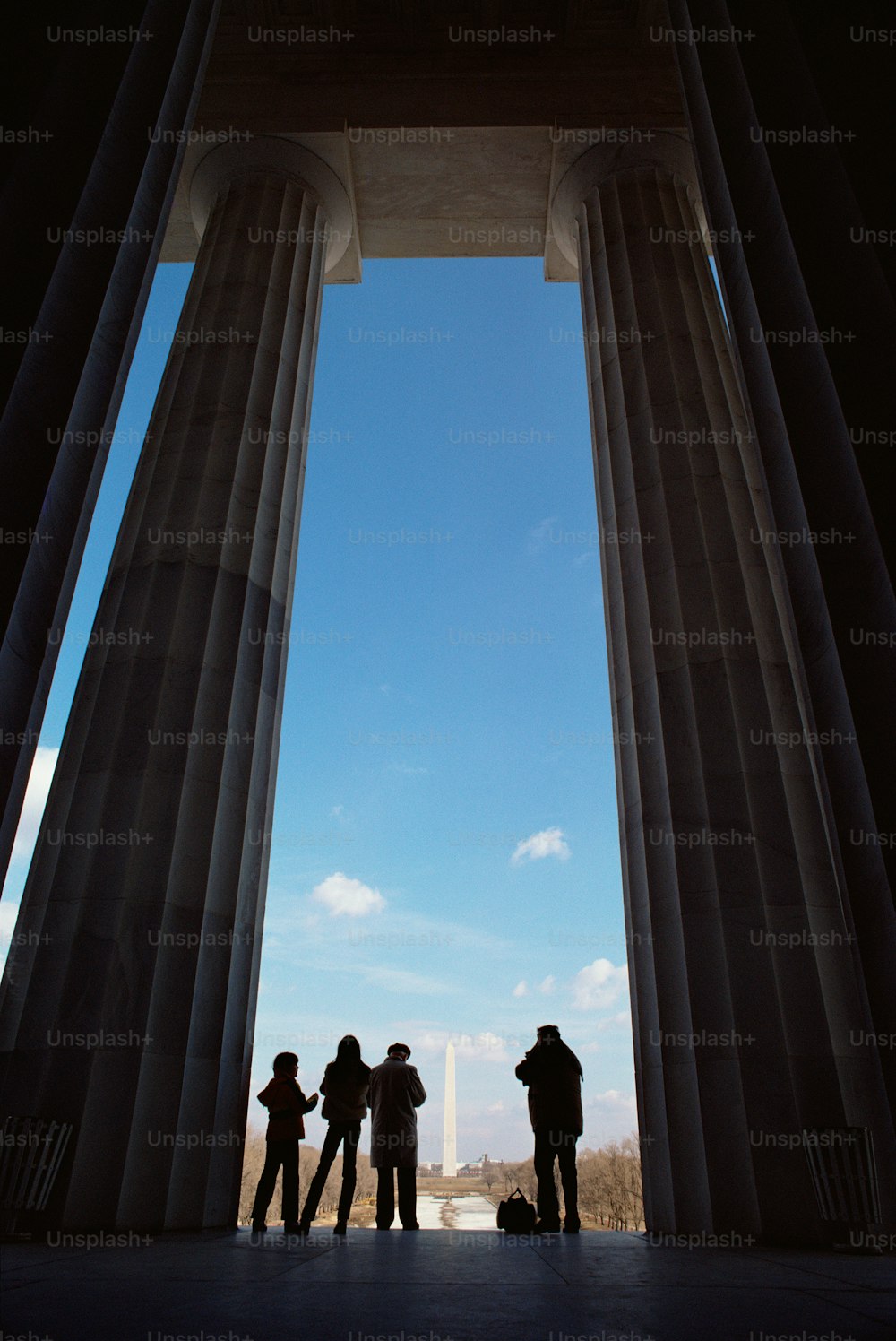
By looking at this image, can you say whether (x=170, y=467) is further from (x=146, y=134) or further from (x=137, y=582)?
(x=146, y=134)

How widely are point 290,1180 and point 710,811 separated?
8.87 m

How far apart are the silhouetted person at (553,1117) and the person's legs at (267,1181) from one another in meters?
3.96

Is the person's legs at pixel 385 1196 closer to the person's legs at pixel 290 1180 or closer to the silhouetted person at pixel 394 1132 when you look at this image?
the silhouetted person at pixel 394 1132

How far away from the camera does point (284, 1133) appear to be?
42.6 ft

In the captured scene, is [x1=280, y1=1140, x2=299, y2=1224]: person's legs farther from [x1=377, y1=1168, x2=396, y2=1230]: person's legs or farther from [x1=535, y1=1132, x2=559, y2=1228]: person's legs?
[x1=535, y1=1132, x2=559, y2=1228]: person's legs

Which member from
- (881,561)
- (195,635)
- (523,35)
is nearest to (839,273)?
(881,561)

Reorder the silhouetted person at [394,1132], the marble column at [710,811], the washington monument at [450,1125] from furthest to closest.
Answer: the washington monument at [450,1125] → the silhouetted person at [394,1132] → the marble column at [710,811]

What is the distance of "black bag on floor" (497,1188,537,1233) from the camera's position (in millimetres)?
13172

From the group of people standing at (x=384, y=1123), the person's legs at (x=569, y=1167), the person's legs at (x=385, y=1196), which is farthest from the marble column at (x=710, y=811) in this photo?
the person's legs at (x=385, y=1196)

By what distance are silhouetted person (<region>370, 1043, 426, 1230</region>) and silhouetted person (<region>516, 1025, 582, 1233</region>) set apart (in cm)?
194

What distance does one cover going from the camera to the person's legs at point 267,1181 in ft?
42.3

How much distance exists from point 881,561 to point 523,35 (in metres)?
29.0

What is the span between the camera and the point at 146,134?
854 centimetres

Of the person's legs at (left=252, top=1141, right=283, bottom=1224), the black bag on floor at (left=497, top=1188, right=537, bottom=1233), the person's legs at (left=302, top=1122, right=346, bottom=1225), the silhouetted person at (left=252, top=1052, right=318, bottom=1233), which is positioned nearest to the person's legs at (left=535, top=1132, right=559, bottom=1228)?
the black bag on floor at (left=497, top=1188, right=537, bottom=1233)
